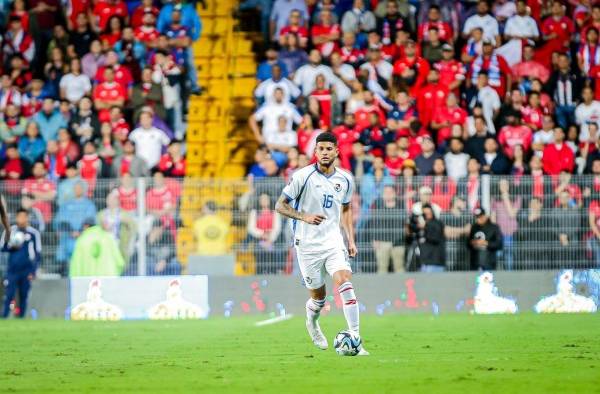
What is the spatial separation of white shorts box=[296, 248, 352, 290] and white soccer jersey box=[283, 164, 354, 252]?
0.07 metres

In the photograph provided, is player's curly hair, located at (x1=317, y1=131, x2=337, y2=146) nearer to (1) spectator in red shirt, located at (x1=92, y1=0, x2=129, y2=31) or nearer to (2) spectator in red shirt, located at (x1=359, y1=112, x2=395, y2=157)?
(2) spectator in red shirt, located at (x1=359, y1=112, x2=395, y2=157)

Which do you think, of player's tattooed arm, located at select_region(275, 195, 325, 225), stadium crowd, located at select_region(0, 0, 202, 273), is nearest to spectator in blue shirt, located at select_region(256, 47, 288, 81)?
stadium crowd, located at select_region(0, 0, 202, 273)

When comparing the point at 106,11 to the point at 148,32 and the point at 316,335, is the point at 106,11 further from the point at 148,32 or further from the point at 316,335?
the point at 316,335

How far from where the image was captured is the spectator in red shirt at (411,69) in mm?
26000

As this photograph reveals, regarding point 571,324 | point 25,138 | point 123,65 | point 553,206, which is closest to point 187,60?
point 123,65

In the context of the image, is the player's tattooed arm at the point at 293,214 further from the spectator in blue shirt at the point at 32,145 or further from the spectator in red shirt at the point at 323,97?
the spectator in blue shirt at the point at 32,145

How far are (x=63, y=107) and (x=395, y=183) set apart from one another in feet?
26.9

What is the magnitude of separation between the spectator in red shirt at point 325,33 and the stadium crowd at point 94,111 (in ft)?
9.32

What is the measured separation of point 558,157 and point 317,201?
36.0 ft

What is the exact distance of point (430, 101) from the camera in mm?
25375

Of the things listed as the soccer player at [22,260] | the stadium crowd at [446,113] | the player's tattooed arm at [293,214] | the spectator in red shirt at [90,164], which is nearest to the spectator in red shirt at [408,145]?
the stadium crowd at [446,113]

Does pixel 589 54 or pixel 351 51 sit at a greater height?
pixel 351 51

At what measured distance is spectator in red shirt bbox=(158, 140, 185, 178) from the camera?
2472 centimetres

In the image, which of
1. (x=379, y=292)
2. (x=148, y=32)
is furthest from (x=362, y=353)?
(x=148, y=32)
